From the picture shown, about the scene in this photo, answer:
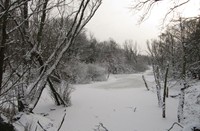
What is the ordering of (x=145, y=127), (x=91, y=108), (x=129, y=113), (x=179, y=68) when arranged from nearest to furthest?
(x=145, y=127), (x=129, y=113), (x=91, y=108), (x=179, y=68)

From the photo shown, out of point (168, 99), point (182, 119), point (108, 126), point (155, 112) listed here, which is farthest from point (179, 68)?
point (108, 126)

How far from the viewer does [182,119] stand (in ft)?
33.7

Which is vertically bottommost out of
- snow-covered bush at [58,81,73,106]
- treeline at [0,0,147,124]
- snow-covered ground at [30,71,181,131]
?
snow-covered ground at [30,71,181,131]

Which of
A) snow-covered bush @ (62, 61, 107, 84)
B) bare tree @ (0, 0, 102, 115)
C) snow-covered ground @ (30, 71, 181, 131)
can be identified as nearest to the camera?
bare tree @ (0, 0, 102, 115)

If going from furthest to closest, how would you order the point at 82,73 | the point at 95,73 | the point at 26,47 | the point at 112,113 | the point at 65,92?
the point at 95,73
the point at 82,73
the point at 65,92
the point at 112,113
the point at 26,47

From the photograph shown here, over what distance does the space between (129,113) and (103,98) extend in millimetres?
3821

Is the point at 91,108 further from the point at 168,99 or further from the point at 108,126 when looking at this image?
the point at 168,99

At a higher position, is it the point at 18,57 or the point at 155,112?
the point at 18,57

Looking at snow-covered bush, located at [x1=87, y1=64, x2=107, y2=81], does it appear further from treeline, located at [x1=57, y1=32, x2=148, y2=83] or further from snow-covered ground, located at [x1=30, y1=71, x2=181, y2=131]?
snow-covered ground, located at [x1=30, y1=71, x2=181, y2=131]

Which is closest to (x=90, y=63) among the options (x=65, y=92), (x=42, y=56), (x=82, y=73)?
(x=82, y=73)

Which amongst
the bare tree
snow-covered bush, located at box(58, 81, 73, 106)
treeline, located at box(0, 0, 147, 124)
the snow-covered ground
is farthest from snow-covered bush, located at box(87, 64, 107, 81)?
the bare tree

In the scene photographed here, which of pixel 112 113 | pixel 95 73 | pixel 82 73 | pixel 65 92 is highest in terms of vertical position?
pixel 82 73

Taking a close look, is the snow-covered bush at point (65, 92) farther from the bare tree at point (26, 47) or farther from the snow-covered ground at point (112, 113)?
the bare tree at point (26, 47)

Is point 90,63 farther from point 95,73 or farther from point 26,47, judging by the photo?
point 26,47
